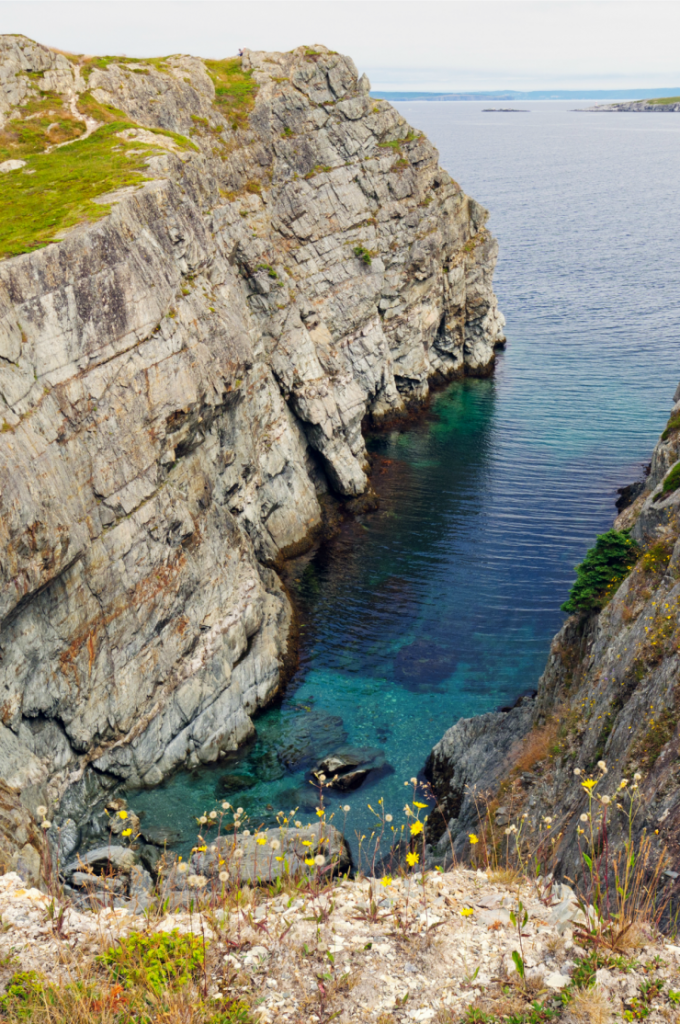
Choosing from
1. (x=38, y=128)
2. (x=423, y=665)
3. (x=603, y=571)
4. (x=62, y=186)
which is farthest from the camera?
(x=38, y=128)

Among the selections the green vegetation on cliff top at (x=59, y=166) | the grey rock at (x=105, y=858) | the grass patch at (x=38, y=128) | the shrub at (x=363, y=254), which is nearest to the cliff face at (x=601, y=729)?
the grey rock at (x=105, y=858)

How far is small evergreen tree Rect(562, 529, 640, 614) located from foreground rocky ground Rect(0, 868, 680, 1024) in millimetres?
15444

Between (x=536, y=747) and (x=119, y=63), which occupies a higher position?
(x=119, y=63)

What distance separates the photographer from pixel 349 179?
58.2 meters

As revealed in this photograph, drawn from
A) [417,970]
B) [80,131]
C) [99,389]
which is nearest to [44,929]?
[417,970]

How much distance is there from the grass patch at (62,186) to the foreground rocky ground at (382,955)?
24.2m

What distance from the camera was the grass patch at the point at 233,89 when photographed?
51.0 metres

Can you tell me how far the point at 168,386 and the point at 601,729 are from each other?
22073 millimetres

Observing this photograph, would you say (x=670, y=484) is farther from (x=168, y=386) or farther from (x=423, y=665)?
(x=168, y=386)

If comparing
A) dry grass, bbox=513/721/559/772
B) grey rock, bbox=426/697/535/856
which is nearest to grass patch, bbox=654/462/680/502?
grey rock, bbox=426/697/535/856

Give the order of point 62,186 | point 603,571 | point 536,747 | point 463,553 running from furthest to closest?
point 463,553
point 62,186
point 603,571
point 536,747

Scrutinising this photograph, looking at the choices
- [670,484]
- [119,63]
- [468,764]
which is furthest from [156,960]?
[119,63]

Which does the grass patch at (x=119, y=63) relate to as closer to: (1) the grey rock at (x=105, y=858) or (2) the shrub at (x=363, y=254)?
(2) the shrub at (x=363, y=254)

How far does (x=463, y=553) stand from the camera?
1747 inches
